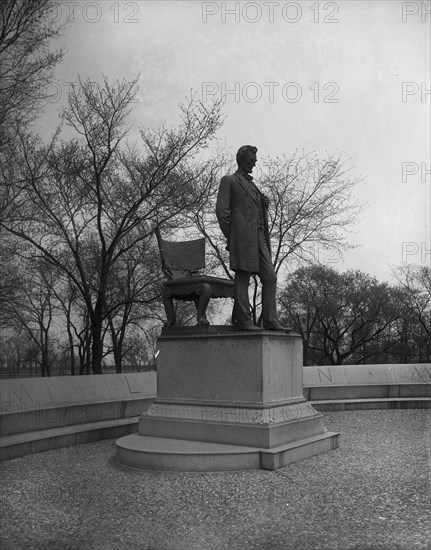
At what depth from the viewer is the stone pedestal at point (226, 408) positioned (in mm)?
6641

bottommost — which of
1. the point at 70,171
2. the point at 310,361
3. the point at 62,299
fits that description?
the point at 310,361

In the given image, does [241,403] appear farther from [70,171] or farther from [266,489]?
[70,171]

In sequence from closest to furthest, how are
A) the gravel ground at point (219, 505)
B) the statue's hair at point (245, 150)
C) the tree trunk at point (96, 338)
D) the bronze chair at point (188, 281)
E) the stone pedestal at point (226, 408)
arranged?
the gravel ground at point (219, 505) < the stone pedestal at point (226, 408) < the bronze chair at point (188, 281) < the statue's hair at point (245, 150) < the tree trunk at point (96, 338)

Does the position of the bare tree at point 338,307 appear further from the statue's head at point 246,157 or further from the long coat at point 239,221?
the long coat at point 239,221

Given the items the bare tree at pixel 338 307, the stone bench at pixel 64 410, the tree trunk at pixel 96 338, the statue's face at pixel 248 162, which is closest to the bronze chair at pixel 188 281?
the statue's face at pixel 248 162

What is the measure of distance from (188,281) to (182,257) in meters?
0.72

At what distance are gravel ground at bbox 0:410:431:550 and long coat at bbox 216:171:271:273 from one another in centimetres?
267

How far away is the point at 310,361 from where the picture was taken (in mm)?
41406

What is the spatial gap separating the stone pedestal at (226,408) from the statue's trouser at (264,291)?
29 centimetres

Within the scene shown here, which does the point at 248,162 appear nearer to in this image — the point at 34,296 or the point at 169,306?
the point at 169,306

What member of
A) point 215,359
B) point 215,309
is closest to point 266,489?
point 215,359

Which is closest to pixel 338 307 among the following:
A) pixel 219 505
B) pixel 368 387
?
pixel 368 387

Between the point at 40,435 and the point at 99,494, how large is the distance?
112 inches

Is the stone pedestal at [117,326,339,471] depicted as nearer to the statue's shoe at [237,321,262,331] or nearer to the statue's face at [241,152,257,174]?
the statue's shoe at [237,321,262,331]
